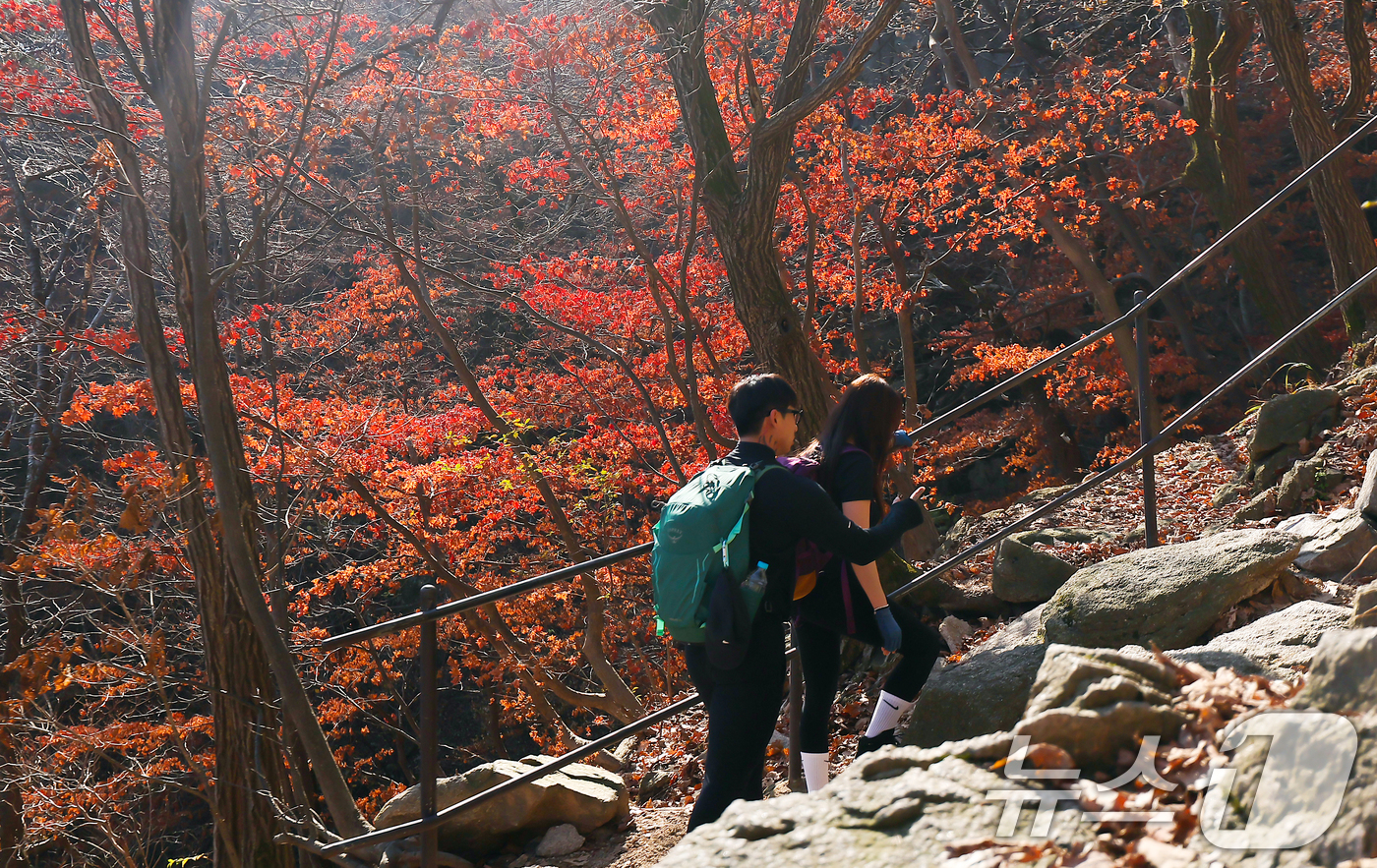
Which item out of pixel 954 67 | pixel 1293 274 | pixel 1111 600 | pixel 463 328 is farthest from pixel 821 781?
pixel 1293 274

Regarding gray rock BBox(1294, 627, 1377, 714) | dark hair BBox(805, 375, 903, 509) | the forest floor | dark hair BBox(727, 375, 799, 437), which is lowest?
the forest floor

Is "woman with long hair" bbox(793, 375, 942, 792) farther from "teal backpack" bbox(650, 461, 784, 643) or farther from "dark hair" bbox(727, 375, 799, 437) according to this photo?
"teal backpack" bbox(650, 461, 784, 643)

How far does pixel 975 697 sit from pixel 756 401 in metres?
1.42

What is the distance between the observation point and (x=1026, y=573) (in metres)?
5.94

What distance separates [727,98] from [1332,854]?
10.6 m

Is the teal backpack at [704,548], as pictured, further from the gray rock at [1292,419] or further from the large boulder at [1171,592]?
the gray rock at [1292,419]

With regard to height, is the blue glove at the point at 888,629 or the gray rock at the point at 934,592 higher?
the blue glove at the point at 888,629

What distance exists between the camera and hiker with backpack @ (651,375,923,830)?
8.94 ft

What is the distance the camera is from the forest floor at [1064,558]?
15.7 ft

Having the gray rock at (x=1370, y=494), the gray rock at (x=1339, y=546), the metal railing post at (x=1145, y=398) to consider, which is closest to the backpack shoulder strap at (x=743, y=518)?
the metal railing post at (x=1145, y=398)

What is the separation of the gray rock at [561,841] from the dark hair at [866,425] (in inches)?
111

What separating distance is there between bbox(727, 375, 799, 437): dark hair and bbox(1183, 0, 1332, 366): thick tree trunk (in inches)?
442

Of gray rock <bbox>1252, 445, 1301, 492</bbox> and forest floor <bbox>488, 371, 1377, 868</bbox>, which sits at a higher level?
gray rock <bbox>1252, 445, 1301, 492</bbox>

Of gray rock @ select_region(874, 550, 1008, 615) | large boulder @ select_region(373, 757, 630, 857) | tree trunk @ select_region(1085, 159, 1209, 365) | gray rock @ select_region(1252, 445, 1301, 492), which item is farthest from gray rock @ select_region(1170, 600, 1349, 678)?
tree trunk @ select_region(1085, 159, 1209, 365)
